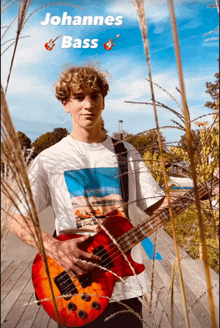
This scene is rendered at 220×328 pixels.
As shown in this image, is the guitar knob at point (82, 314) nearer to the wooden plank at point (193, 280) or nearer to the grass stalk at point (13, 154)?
the grass stalk at point (13, 154)

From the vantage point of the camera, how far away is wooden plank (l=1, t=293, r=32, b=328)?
307 cm

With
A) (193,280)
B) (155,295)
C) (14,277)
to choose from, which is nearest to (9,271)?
(14,277)

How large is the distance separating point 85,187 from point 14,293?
277 cm

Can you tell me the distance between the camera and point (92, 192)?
1.70m

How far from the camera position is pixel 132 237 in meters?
1.56

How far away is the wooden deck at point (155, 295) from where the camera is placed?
3.06 metres

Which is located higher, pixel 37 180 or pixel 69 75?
pixel 69 75

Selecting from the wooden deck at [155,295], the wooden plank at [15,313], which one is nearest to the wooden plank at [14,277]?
the wooden deck at [155,295]

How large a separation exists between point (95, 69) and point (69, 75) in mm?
171

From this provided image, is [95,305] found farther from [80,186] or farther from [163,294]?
[163,294]

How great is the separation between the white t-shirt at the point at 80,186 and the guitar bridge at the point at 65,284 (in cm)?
23

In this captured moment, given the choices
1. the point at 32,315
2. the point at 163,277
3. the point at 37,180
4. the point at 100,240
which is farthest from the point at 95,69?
the point at 163,277

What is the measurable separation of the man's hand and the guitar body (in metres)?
0.08

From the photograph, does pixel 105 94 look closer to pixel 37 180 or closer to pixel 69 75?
pixel 69 75
